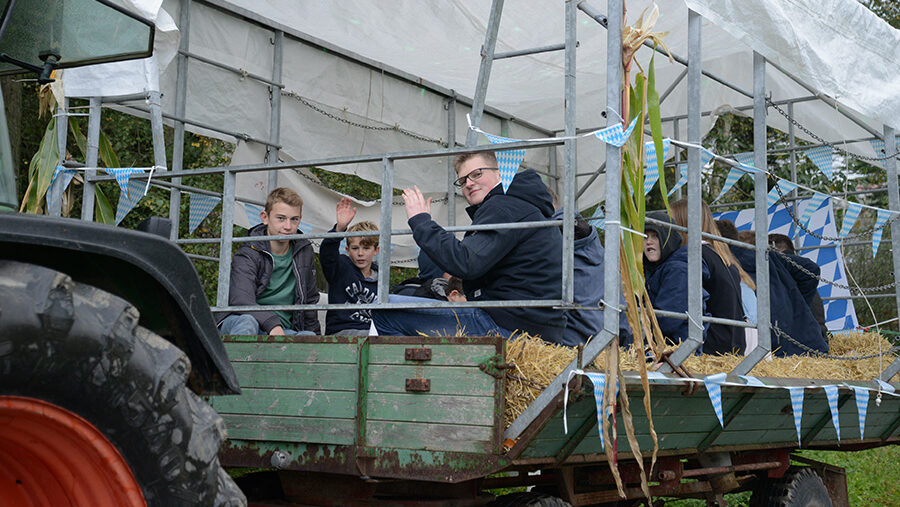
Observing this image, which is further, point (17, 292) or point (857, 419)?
point (857, 419)

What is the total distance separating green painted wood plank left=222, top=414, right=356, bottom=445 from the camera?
154 inches

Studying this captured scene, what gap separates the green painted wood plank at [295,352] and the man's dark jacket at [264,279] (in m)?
0.79

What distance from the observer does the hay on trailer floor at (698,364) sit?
12.4ft

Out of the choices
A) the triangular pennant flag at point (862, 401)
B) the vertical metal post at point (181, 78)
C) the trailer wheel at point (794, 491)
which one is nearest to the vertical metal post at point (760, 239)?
the triangular pennant flag at point (862, 401)

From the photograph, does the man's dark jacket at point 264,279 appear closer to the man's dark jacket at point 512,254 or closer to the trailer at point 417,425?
the trailer at point 417,425

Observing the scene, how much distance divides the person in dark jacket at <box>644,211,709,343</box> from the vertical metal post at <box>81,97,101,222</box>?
3.22 m

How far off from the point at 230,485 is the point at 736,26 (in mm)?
3716

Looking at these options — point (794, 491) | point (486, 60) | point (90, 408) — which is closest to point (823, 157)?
point (794, 491)

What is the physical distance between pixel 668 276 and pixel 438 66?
3441 mm

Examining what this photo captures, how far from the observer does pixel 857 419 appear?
6.58 meters

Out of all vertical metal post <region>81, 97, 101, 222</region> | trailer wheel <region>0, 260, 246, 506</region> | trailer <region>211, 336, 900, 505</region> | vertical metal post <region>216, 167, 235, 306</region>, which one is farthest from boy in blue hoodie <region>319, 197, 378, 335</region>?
trailer wheel <region>0, 260, 246, 506</region>

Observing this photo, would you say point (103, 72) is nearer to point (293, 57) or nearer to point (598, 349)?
point (293, 57)

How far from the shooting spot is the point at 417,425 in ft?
12.4

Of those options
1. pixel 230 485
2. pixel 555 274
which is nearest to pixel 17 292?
pixel 230 485
